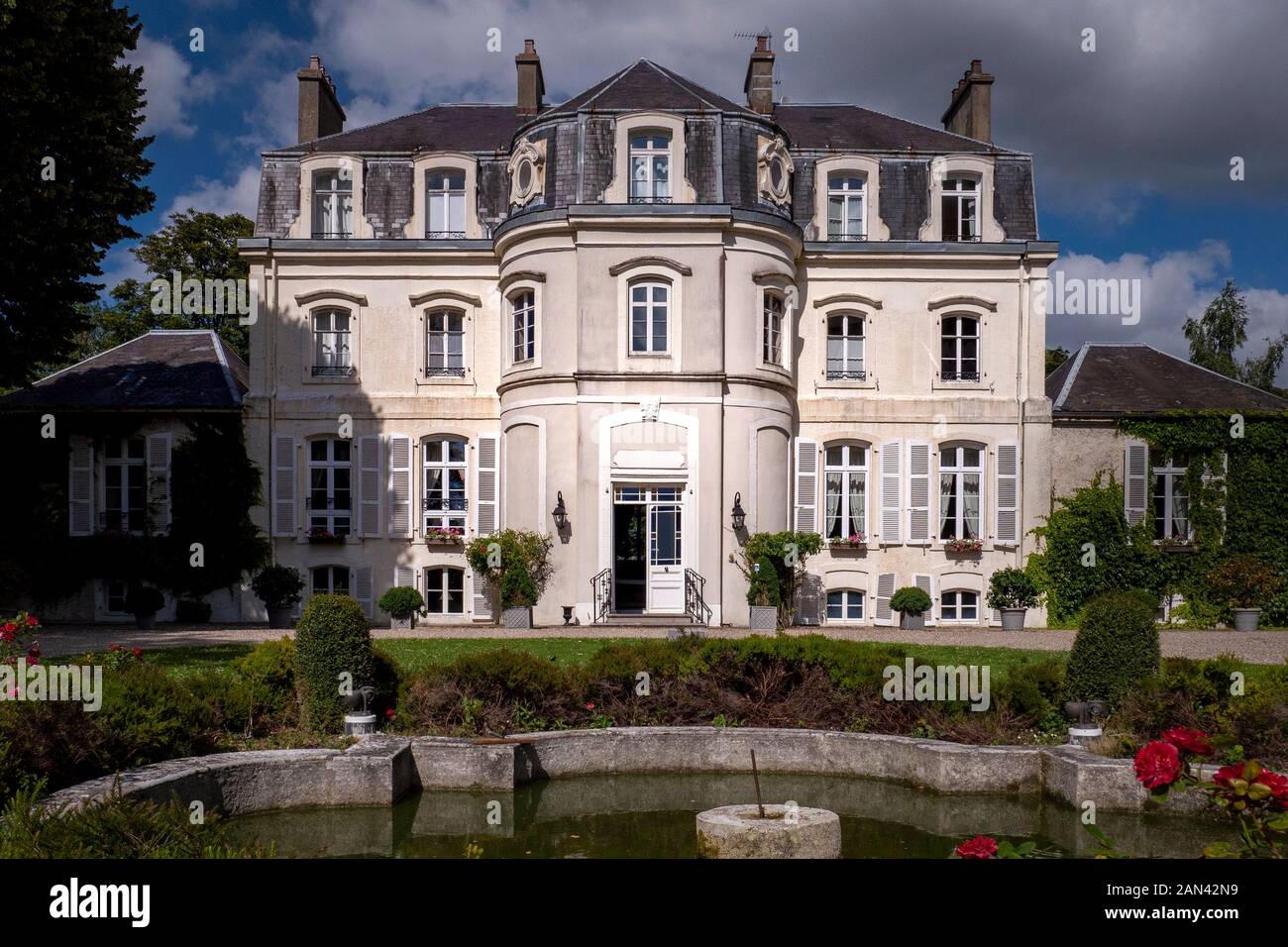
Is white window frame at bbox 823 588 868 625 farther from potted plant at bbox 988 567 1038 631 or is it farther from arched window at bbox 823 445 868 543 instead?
potted plant at bbox 988 567 1038 631

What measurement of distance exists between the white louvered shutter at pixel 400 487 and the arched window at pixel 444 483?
1.18 feet

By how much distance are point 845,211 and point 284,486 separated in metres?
13.1

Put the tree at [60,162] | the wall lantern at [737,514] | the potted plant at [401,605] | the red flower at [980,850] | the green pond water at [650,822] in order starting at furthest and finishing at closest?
the potted plant at [401,605] < the wall lantern at [737,514] < the tree at [60,162] < the green pond water at [650,822] < the red flower at [980,850]

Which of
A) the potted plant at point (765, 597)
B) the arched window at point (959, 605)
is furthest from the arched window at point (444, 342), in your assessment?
the arched window at point (959, 605)

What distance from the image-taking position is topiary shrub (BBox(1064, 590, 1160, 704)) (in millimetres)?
8961

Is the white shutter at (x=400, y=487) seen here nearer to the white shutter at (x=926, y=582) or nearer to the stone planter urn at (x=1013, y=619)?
the white shutter at (x=926, y=582)

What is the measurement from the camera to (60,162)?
573 inches

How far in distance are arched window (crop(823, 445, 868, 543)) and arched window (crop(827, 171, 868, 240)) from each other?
4.56 m

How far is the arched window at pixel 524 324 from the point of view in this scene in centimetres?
1928

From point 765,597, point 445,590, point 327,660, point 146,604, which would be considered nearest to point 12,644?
point 327,660
